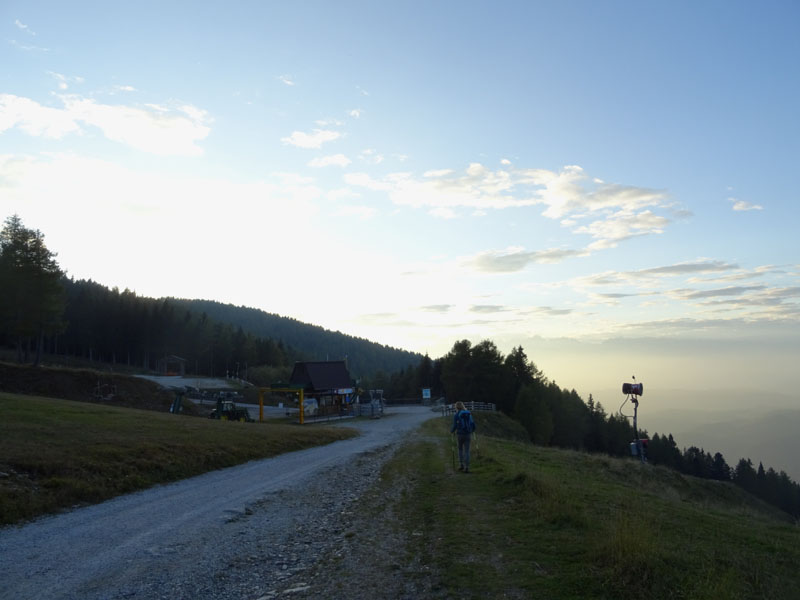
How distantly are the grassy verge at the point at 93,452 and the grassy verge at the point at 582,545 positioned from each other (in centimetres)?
786

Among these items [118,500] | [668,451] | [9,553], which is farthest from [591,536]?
[668,451]

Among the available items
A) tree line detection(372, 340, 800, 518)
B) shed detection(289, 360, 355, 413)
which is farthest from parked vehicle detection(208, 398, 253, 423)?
tree line detection(372, 340, 800, 518)

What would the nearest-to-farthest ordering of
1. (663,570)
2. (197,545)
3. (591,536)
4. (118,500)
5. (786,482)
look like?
(663,570) → (591,536) → (197,545) → (118,500) → (786,482)

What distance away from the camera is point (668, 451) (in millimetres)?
97125

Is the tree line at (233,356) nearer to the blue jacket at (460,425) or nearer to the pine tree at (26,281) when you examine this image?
the pine tree at (26,281)

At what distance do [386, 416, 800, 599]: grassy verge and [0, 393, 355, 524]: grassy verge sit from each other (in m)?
7.86

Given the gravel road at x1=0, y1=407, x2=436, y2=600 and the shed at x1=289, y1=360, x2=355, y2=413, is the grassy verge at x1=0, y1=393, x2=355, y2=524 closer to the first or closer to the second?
the gravel road at x1=0, y1=407, x2=436, y2=600

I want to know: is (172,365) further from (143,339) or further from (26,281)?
(26,281)

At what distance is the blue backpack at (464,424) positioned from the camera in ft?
56.3

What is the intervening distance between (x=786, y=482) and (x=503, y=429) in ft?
244

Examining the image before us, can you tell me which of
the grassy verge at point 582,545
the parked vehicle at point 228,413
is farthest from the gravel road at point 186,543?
the parked vehicle at point 228,413

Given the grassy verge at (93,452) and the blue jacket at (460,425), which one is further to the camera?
the blue jacket at (460,425)

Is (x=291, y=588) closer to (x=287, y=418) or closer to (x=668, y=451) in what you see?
(x=287, y=418)

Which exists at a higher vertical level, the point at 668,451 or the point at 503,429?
the point at 503,429
